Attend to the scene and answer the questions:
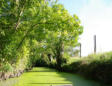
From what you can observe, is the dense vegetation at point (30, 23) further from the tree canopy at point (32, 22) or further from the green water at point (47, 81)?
the green water at point (47, 81)

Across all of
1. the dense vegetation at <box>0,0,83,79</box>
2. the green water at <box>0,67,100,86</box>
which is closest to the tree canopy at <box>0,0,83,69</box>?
the dense vegetation at <box>0,0,83,79</box>

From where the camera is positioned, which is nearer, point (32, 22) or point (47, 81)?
point (32, 22)

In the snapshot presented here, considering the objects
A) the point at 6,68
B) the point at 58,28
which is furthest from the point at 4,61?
the point at 58,28

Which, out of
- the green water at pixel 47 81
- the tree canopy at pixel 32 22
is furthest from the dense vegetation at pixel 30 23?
the green water at pixel 47 81

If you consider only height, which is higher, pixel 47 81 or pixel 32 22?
pixel 32 22

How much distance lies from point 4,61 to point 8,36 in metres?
0.93

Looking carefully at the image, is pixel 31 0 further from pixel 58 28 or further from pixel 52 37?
pixel 52 37

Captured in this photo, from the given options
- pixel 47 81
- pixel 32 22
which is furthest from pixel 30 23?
pixel 47 81

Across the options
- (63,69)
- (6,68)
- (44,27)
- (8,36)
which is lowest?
(63,69)

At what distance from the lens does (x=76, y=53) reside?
96.0 feet

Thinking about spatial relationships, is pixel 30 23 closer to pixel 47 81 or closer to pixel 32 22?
pixel 32 22

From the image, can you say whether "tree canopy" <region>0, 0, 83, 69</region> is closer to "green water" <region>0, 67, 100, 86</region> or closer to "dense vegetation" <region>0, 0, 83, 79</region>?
"dense vegetation" <region>0, 0, 83, 79</region>

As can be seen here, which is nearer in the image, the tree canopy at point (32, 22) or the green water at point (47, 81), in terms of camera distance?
the tree canopy at point (32, 22)

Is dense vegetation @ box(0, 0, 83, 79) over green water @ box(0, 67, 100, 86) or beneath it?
over
